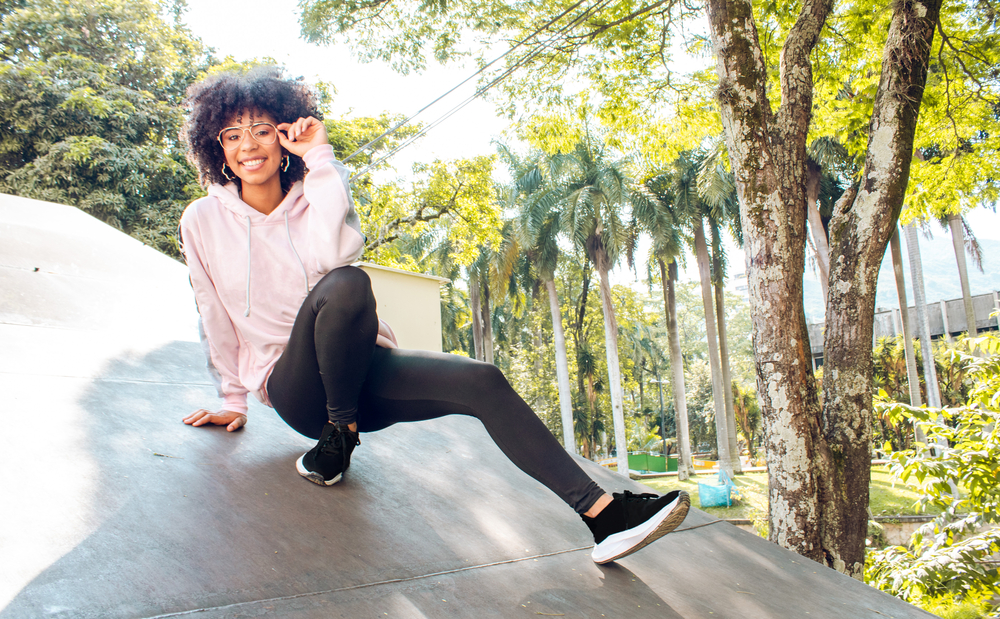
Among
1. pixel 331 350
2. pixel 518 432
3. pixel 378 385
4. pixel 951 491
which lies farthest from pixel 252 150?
pixel 951 491

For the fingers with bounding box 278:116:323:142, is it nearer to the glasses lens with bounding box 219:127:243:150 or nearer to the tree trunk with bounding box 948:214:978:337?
the glasses lens with bounding box 219:127:243:150

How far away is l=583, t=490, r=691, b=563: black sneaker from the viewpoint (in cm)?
167

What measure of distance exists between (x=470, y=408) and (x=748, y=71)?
3568 mm

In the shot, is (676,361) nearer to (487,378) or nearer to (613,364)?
(613,364)

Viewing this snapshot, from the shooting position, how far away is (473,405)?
1.80m

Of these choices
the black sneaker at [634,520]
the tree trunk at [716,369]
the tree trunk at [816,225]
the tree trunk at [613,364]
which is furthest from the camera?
the tree trunk at [613,364]

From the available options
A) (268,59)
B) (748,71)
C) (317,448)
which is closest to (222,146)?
(317,448)

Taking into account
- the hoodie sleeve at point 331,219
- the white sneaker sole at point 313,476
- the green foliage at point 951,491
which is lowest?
the green foliage at point 951,491

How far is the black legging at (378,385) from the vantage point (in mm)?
1724

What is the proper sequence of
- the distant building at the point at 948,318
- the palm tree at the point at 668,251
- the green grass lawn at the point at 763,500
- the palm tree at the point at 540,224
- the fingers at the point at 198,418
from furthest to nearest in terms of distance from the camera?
1. the distant building at the point at 948,318
2. the palm tree at the point at 540,224
3. the palm tree at the point at 668,251
4. the green grass lawn at the point at 763,500
5. the fingers at the point at 198,418

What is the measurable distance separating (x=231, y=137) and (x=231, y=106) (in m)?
0.10

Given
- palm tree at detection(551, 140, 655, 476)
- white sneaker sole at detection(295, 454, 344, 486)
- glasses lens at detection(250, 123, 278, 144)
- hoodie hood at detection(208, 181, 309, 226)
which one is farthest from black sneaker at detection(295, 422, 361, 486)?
palm tree at detection(551, 140, 655, 476)

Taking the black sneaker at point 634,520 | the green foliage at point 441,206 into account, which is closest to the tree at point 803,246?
the black sneaker at point 634,520

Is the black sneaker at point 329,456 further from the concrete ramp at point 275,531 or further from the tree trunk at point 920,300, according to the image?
the tree trunk at point 920,300
